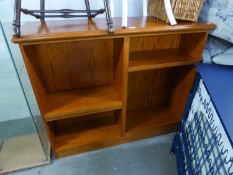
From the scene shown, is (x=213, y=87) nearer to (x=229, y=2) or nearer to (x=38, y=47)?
(x=229, y=2)

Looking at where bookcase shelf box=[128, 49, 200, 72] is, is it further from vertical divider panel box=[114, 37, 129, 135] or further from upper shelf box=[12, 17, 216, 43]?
upper shelf box=[12, 17, 216, 43]

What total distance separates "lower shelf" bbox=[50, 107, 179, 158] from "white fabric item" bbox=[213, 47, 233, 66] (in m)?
0.64

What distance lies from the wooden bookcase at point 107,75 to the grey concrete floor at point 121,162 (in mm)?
61

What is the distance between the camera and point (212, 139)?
81 cm

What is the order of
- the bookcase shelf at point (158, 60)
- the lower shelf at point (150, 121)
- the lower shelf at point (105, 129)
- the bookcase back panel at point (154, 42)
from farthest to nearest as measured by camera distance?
1. the lower shelf at point (150, 121)
2. the lower shelf at point (105, 129)
3. the bookcase back panel at point (154, 42)
4. the bookcase shelf at point (158, 60)

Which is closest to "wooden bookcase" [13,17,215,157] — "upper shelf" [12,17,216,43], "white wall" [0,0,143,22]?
"upper shelf" [12,17,216,43]

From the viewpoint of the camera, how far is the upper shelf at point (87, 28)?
0.85m

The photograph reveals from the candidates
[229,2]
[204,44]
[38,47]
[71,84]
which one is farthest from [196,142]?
[38,47]

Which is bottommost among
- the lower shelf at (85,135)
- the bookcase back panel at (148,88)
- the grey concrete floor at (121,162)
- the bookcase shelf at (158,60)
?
the grey concrete floor at (121,162)

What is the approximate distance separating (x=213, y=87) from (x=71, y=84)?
0.88 meters

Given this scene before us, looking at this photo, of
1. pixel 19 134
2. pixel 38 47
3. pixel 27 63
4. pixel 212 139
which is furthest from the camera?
pixel 19 134

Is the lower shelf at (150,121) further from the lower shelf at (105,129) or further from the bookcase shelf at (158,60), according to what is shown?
the bookcase shelf at (158,60)

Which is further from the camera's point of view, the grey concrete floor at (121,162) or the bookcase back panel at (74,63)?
the grey concrete floor at (121,162)


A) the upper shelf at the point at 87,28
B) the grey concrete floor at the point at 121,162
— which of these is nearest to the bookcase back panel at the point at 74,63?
the upper shelf at the point at 87,28
